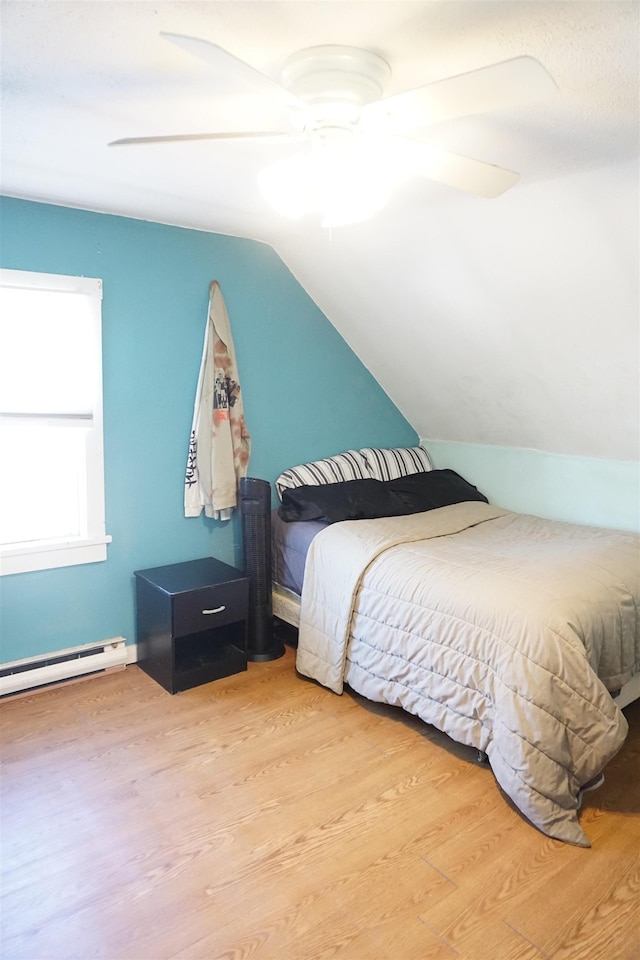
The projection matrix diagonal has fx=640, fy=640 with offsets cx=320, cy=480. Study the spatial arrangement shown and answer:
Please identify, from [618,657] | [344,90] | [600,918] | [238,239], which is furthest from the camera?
[238,239]

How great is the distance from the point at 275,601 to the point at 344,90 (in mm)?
2484

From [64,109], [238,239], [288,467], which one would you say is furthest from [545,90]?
[288,467]

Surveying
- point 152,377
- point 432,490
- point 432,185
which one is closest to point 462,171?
point 432,185

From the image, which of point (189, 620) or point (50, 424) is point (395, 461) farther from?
point (50, 424)

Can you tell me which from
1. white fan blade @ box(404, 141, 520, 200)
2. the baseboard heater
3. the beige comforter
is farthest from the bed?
white fan blade @ box(404, 141, 520, 200)

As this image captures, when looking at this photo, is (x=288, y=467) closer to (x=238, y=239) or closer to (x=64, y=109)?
(x=238, y=239)

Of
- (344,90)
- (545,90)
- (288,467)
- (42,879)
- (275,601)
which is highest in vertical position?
(344,90)

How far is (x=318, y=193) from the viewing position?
2.43 meters

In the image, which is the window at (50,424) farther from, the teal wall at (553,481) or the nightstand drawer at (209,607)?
the teal wall at (553,481)

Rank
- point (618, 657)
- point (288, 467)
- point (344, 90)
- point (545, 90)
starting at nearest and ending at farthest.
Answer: point (545, 90)
point (344, 90)
point (618, 657)
point (288, 467)

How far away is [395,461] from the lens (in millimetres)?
4059

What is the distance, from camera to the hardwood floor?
5.56 ft

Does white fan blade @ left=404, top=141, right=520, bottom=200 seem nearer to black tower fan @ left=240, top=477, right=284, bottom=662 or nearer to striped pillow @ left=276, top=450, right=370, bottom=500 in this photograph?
black tower fan @ left=240, top=477, right=284, bottom=662

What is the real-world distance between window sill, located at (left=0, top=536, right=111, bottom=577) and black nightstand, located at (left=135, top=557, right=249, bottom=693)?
234mm
